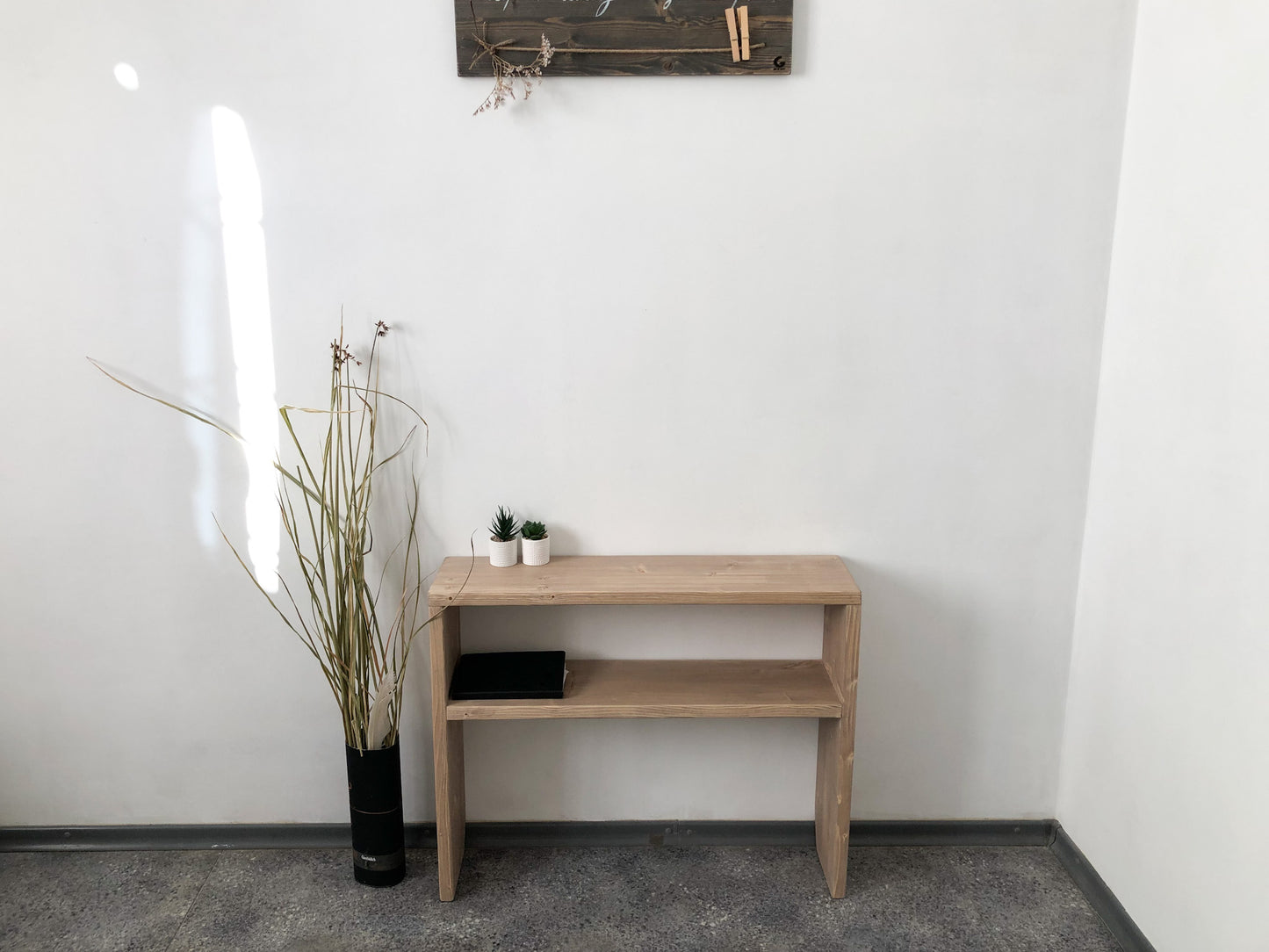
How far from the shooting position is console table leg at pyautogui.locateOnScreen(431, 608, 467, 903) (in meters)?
2.14

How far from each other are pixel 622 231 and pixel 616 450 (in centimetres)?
57

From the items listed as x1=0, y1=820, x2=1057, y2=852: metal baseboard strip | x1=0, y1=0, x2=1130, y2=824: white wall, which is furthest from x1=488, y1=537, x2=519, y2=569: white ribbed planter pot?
x1=0, y1=820, x2=1057, y2=852: metal baseboard strip

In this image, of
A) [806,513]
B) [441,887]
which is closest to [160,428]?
[441,887]

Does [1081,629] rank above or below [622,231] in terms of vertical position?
below

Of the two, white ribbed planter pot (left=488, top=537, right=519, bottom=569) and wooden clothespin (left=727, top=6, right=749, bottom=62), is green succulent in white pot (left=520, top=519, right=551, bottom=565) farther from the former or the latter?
wooden clothespin (left=727, top=6, right=749, bottom=62)

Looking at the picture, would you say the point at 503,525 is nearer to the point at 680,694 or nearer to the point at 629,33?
the point at 680,694

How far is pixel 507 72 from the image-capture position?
6.97 feet

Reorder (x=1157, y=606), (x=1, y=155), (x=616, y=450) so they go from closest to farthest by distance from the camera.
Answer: (x=1157, y=606) < (x=1, y=155) < (x=616, y=450)

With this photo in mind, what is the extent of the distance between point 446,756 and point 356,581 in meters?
0.50

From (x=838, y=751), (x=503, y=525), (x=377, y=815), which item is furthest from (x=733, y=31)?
(x=377, y=815)

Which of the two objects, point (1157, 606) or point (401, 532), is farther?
point (401, 532)

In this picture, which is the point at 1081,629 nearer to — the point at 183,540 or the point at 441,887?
the point at 441,887

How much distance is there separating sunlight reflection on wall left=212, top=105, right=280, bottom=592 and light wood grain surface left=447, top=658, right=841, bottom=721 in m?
0.73

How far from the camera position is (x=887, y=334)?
2.28 metres
